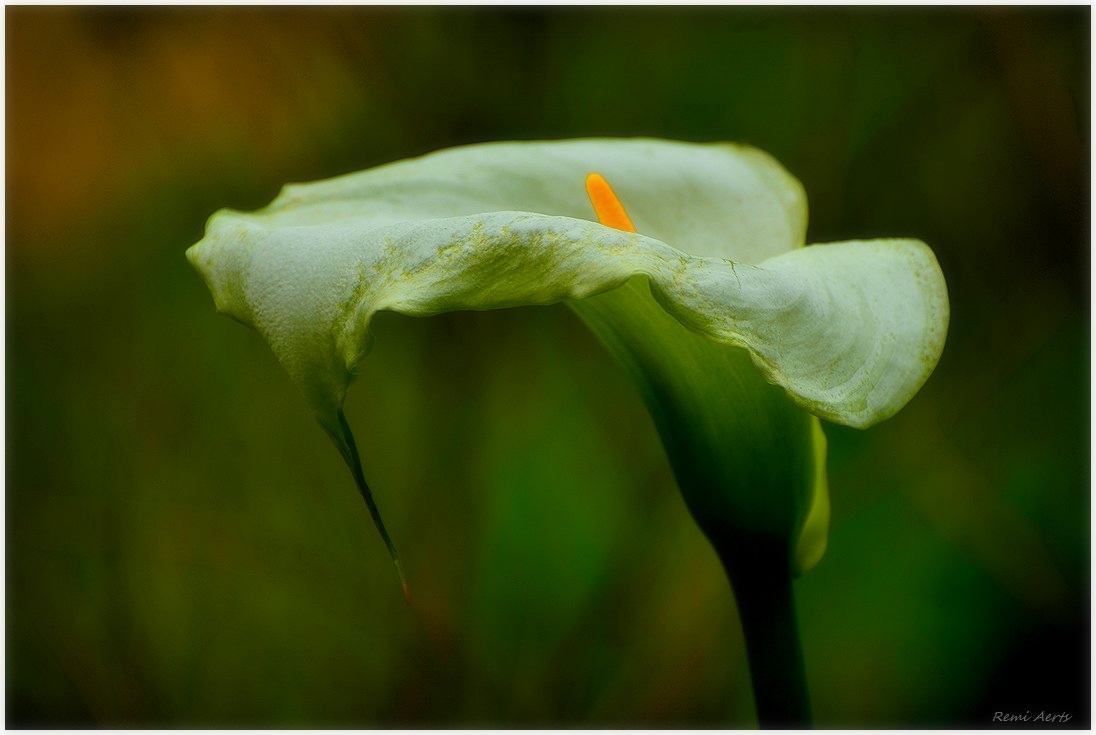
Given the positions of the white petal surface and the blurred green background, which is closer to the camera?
the white petal surface

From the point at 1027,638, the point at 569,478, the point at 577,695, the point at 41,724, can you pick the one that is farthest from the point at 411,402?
the point at 1027,638

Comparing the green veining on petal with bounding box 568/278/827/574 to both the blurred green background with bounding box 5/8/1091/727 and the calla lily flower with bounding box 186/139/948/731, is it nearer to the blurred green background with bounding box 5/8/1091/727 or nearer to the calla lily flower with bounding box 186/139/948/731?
the calla lily flower with bounding box 186/139/948/731

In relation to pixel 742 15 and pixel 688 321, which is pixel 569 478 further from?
pixel 688 321

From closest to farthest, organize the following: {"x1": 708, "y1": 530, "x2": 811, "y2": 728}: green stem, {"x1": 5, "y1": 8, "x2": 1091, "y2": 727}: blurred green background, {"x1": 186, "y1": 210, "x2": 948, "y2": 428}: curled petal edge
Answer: {"x1": 186, "y1": 210, "x2": 948, "y2": 428}: curled petal edge
{"x1": 708, "y1": 530, "x2": 811, "y2": 728}: green stem
{"x1": 5, "y1": 8, "x2": 1091, "y2": 727}: blurred green background

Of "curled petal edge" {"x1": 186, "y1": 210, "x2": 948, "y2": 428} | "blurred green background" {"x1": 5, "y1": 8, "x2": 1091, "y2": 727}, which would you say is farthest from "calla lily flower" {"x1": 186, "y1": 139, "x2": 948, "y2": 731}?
"blurred green background" {"x1": 5, "y1": 8, "x2": 1091, "y2": 727}

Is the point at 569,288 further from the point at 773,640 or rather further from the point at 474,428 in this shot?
the point at 474,428

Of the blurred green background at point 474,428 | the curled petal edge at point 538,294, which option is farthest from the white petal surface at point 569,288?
the blurred green background at point 474,428

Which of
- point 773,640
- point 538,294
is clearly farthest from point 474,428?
point 538,294
